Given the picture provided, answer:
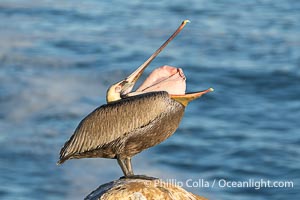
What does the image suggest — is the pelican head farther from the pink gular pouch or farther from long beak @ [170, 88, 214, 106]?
long beak @ [170, 88, 214, 106]

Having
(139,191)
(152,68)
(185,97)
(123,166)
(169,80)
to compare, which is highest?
(152,68)

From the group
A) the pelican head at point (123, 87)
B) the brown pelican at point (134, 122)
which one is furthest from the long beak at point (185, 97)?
the pelican head at point (123, 87)

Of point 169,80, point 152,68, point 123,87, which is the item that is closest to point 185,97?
point 169,80

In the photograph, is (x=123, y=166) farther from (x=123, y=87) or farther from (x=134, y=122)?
(x=123, y=87)

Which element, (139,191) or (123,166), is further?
(123,166)

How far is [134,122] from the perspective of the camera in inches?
335

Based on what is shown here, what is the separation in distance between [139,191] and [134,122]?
0.63 meters

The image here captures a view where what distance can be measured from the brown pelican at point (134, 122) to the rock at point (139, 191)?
0.22 m

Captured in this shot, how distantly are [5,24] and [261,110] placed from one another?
8.74m

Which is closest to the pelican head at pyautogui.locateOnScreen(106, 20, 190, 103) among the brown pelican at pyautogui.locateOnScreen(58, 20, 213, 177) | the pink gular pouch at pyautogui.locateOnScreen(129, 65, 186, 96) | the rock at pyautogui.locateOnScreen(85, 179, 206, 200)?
the brown pelican at pyautogui.locateOnScreen(58, 20, 213, 177)

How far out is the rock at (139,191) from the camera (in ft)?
26.7

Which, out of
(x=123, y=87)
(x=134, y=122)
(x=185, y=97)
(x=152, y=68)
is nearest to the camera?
(x=185, y=97)

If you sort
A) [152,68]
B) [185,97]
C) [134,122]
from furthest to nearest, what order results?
[152,68] → [134,122] → [185,97]

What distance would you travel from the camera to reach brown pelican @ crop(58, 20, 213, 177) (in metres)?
8.41
